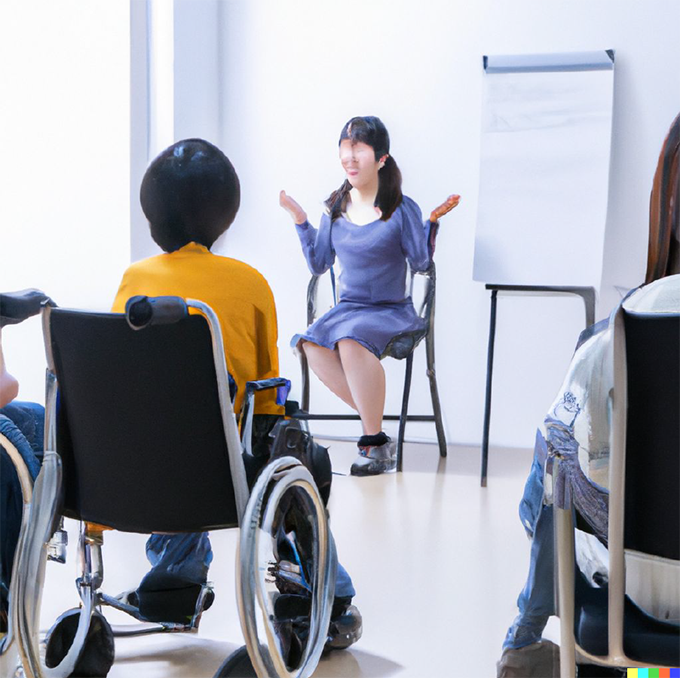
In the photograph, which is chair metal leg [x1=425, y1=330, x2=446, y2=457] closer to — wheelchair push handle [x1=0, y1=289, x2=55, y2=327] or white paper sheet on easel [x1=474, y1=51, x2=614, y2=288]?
white paper sheet on easel [x1=474, y1=51, x2=614, y2=288]

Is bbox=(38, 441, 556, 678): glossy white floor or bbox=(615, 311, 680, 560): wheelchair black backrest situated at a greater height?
bbox=(615, 311, 680, 560): wheelchair black backrest

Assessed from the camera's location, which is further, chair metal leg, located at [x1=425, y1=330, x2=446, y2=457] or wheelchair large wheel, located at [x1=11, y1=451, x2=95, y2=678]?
chair metal leg, located at [x1=425, y1=330, x2=446, y2=457]

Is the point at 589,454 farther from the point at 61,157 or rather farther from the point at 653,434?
the point at 61,157

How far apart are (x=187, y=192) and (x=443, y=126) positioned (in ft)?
8.74

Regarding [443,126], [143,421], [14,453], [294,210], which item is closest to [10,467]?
[14,453]

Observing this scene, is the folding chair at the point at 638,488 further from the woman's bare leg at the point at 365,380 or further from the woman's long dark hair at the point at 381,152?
the woman's long dark hair at the point at 381,152

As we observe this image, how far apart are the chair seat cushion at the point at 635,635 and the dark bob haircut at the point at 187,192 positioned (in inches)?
40.1

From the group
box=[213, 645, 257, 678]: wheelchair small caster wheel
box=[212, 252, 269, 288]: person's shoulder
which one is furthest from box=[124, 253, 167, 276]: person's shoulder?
box=[213, 645, 257, 678]: wheelchair small caster wheel

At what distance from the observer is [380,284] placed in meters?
3.85

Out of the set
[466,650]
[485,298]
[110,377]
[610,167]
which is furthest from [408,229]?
[110,377]

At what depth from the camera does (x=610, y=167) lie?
A: 4031mm

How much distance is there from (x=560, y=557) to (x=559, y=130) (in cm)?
299

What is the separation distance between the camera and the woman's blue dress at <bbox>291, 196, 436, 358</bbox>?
3.75 m

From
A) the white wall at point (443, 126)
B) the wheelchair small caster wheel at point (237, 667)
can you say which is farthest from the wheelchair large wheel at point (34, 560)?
the white wall at point (443, 126)
